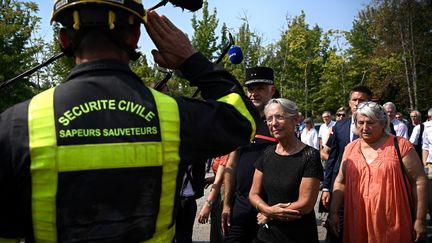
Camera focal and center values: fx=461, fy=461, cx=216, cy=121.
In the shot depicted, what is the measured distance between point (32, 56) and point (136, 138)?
21585 millimetres

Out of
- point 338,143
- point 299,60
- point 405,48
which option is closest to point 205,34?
point 299,60

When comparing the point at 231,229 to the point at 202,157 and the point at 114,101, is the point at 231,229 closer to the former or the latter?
the point at 202,157

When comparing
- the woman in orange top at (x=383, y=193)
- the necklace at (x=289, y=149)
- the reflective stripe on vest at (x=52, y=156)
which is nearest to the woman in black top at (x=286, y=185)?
the necklace at (x=289, y=149)

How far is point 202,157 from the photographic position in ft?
5.83

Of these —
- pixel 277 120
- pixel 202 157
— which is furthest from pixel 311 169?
pixel 202 157

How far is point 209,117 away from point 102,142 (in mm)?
410

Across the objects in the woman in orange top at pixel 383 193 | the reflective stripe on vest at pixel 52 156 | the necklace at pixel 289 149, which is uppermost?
the reflective stripe on vest at pixel 52 156

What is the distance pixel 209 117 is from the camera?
173 centimetres

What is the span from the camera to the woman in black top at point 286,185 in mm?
3521

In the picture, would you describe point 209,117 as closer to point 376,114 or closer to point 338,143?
point 376,114

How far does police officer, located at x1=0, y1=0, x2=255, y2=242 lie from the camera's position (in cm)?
151

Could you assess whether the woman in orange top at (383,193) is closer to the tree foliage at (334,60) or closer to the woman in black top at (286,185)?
the woman in black top at (286,185)

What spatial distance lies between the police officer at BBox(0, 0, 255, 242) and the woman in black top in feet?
6.21

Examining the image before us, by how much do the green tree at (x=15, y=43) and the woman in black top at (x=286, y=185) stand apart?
17.1m
